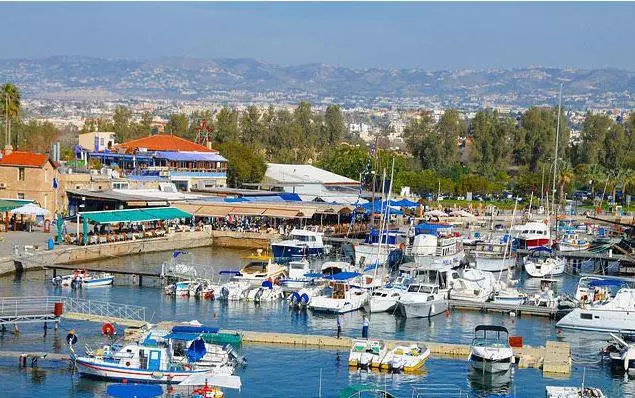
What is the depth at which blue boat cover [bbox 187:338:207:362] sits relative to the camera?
30625 mm

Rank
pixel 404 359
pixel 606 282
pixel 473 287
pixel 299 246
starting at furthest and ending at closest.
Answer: pixel 299 246 < pixel 606 282 < pixel 473 287 < pixel 404 359

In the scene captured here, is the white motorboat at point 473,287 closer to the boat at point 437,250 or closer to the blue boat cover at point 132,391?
the boat at point 437,250

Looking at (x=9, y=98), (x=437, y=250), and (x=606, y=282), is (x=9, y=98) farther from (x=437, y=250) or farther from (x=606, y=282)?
(x=606, y=282)

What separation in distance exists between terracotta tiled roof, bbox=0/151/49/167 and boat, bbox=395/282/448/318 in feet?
93.2

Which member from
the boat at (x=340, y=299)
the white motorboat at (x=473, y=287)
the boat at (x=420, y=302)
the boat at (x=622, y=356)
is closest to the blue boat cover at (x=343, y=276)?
the boat at (x=340, y=299)

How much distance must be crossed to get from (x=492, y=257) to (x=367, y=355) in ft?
73.7

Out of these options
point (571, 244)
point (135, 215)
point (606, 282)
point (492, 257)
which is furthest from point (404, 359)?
point (571, 244)

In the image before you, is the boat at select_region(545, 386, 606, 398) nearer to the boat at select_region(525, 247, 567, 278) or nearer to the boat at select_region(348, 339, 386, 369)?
the boat at select_region(348, 339, 386, 369)

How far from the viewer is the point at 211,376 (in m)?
29.9

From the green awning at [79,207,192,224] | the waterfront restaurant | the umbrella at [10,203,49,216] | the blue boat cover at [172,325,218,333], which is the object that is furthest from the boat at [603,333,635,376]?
the waterfront restaurant

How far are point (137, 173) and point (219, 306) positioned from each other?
34.3 metres

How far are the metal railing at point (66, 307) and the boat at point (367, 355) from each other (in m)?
8.15

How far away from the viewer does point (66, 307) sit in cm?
3869

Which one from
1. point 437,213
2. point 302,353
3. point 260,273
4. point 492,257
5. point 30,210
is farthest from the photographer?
point 437,213
